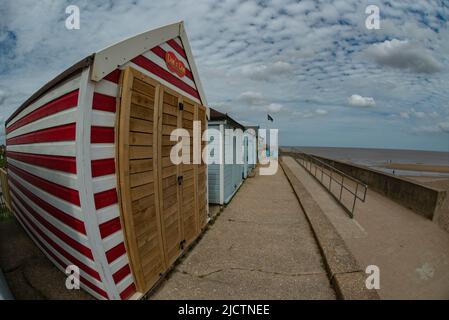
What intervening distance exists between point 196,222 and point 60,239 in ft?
7.78

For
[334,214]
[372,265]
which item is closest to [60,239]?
[372,265]

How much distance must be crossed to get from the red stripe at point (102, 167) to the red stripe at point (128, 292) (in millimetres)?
1591

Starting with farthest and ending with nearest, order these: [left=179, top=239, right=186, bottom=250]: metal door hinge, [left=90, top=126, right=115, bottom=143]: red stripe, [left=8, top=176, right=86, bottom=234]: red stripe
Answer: [left=179, top=239, right=186, bottom=250]: metal door hinge < [left=8, top=176, right=86, bottom=234]: red stripe < [left=90, top=126, right=115, bottom=143]: red stripe


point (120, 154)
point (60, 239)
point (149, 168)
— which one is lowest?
point (60, 239)

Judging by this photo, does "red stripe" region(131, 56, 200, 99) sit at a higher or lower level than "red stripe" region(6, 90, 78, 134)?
higher

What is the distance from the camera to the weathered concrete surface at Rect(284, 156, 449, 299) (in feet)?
9.60

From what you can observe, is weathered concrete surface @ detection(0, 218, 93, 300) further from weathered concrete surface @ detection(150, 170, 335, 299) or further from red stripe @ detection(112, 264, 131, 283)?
weathered concrete surface @ detection(150, 170, 335, 299)

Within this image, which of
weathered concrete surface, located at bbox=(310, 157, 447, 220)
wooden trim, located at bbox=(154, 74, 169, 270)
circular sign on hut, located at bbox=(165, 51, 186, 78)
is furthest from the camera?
weathered concrete surface, located at bbox=(310, 157, 447, 220)

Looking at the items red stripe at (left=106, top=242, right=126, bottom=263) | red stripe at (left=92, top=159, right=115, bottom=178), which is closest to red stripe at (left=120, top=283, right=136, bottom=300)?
red stripe at (left=106, top=242, right=126, bottom=263)

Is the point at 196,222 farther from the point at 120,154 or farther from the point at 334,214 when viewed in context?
the point at 334,214

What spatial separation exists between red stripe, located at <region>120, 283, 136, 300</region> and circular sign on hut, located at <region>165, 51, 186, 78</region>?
3427 millimetres

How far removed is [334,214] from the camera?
5777 mm

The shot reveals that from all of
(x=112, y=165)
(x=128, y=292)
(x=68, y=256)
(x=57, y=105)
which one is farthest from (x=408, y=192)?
(x=57, y=105)
